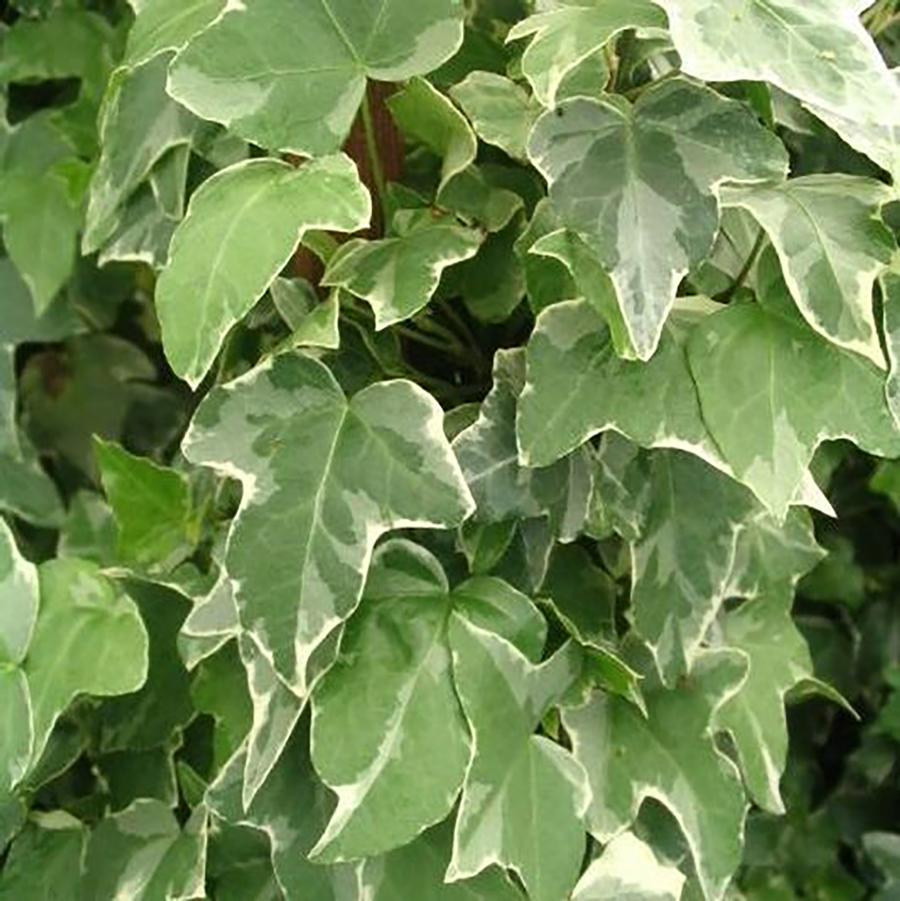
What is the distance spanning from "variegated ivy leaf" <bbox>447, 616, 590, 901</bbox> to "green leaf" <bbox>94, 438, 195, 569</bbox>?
0.23m

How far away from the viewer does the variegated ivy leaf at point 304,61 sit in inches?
27.2

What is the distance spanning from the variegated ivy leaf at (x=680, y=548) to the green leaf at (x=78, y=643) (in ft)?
0.89

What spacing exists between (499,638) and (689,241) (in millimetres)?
213

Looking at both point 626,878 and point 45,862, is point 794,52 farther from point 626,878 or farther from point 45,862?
point 45,862

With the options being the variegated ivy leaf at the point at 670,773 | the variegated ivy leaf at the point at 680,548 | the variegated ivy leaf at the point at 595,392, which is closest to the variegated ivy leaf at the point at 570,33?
the variegated ivy leaf at the point at 595,392

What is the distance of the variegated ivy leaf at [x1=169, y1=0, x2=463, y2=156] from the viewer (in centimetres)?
69

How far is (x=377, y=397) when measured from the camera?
0.73 meters

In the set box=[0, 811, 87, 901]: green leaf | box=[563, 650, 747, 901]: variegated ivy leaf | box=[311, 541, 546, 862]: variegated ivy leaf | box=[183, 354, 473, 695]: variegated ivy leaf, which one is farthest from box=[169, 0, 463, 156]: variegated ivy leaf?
box=[0, 811, 87, 901]: green leaf

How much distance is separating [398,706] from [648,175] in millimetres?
275

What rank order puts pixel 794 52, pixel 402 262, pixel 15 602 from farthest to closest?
1. pixel 15 602
2. pixel 402 262
3. pixel 794 52

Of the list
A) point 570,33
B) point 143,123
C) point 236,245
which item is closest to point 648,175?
point 570,33

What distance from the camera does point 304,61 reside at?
28.1 inches

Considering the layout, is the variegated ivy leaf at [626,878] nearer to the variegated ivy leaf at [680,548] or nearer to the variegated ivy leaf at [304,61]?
the variegated ivy leaf at [680,548]

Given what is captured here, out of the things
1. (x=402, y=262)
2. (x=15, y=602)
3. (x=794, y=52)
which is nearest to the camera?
(x=794, y=52)
